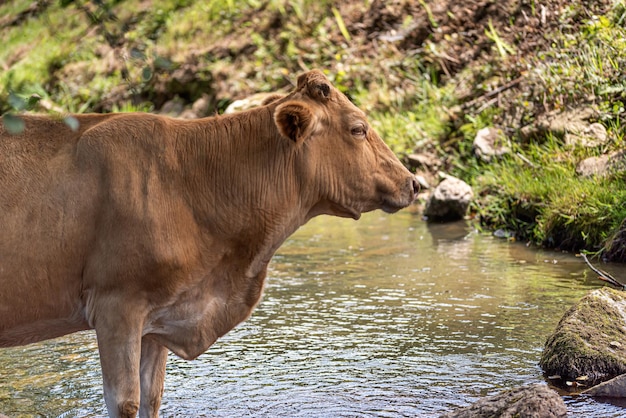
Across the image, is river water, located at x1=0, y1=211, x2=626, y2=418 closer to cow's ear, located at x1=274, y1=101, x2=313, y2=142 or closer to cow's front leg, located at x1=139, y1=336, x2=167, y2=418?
cow's front leg, located at x1=139, y1=336, x2=167, y2=418

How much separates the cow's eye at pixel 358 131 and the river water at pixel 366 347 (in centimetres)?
165

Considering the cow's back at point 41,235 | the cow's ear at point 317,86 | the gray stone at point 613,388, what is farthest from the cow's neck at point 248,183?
the gray stone at point 613,388

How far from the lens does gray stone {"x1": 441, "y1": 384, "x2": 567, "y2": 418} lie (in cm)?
472

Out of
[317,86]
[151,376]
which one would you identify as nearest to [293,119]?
[317,86]

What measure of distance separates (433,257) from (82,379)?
4.71 m

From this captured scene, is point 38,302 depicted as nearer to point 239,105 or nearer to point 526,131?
point 526,131

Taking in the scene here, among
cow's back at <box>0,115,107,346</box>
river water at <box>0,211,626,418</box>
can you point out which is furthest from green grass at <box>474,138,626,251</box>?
cow's back at <box>0,115,107,346</box>

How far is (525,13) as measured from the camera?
1348 cm

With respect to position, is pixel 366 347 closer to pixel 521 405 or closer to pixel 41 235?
pixel 521 405

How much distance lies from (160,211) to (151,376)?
102 centimetres

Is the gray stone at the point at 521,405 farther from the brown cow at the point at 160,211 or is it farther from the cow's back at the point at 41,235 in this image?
the cow's back at the point at 41,235

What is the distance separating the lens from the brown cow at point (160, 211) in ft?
14.6

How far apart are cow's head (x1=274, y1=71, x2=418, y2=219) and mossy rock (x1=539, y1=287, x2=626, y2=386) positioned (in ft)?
5.51

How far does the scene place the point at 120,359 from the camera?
4465mm
